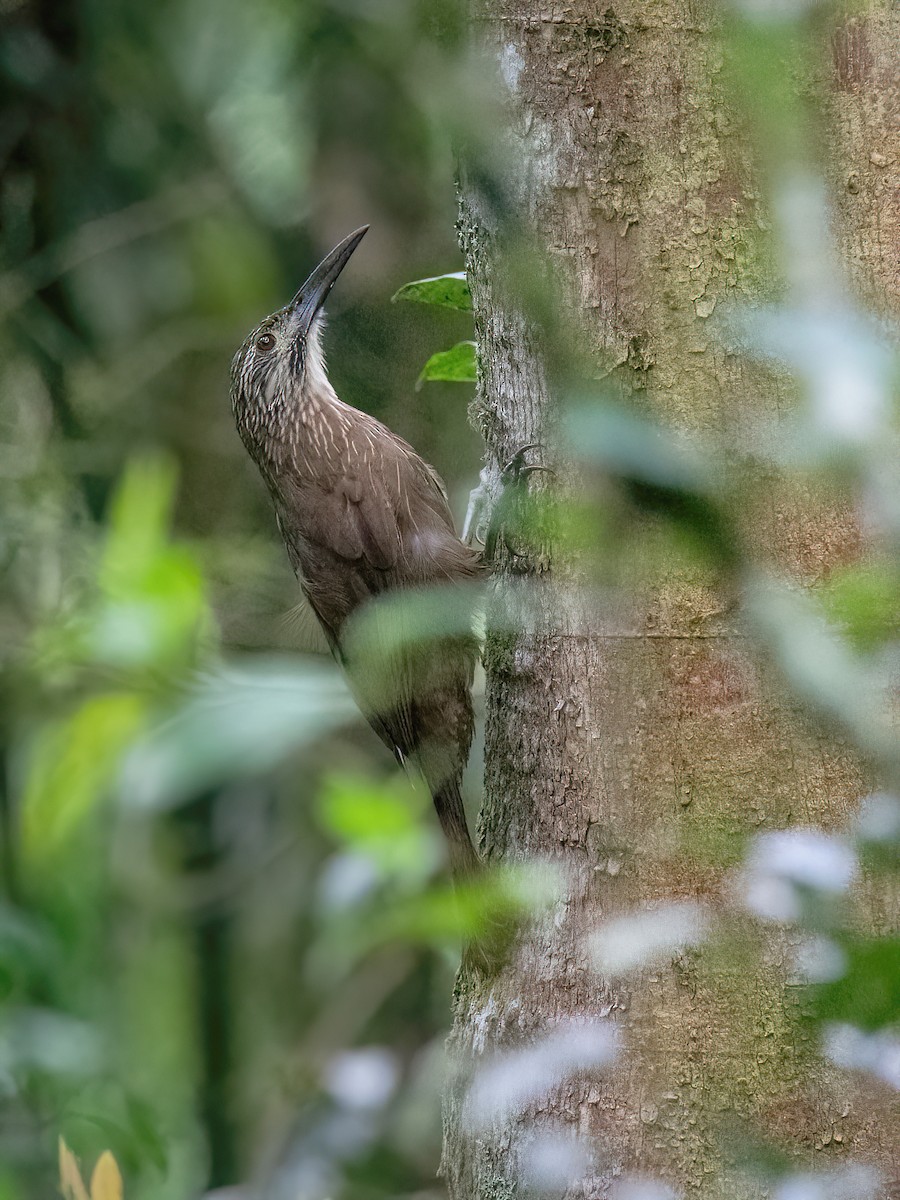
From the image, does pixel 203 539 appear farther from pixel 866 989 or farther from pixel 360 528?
pixel 866 989

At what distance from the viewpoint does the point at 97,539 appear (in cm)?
348

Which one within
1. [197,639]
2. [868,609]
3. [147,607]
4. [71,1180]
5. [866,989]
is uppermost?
[868,609]

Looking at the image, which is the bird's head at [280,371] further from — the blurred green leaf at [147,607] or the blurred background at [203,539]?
the blurred green leaf at [147,607]

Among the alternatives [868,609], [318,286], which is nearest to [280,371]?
[318,286]

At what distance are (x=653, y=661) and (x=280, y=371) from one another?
2397 mm

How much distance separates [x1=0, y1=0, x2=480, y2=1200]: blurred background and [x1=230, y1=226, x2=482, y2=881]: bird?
15cm

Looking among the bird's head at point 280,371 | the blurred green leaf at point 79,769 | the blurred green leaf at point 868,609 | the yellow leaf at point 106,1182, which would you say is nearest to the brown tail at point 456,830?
the blurred green leaf at point 79,769

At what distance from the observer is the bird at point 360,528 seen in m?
2.55

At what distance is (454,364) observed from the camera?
7.23 feet

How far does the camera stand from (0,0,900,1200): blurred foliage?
2.15m

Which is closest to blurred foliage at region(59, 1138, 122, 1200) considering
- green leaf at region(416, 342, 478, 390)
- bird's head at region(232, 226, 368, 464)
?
green leaf at region(416, 342, 478, 390)

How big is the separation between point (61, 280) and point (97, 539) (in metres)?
0.98

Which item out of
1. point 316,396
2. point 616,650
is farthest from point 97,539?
point 616,650

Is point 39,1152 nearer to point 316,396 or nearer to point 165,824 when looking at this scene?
point 165,824
